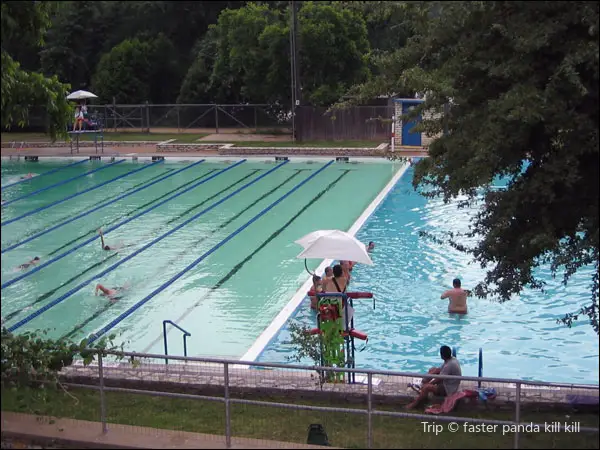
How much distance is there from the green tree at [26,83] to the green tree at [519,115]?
11.3 feet

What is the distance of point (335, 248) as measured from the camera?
1111 cm

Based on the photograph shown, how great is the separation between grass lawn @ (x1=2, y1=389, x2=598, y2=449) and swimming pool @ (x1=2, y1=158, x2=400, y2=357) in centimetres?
205

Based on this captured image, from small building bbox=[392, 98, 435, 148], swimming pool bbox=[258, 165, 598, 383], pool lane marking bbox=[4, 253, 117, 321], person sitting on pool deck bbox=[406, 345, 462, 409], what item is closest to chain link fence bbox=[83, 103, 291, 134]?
small building bbox=[392, 98, 435, 148]

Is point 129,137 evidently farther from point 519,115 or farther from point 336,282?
point 519,115

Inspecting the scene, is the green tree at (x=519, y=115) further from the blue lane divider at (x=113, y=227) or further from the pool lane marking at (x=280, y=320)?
the blue lane divider at (x=113, y=227)

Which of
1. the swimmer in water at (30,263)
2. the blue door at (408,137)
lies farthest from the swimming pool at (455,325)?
the blue door at (408,137)

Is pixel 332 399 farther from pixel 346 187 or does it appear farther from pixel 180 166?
pixel 180 166

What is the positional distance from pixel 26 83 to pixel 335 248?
497cm

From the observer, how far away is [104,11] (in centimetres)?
4478

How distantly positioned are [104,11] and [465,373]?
3863cm

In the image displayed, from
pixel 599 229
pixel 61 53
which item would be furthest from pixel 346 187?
pixel 61 53

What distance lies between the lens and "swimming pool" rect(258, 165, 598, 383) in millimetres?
11562

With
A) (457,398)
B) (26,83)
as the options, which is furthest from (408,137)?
(26,83)

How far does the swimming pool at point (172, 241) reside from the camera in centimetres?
1323
